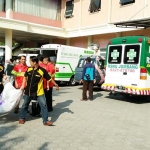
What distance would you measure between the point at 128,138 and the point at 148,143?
0.44 metres

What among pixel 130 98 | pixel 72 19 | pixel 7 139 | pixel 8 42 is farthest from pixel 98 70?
pixel 72 19

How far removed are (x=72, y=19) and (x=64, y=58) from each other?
28.1ft

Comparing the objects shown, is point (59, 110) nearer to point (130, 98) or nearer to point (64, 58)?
point (130, 98)

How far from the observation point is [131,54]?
31.1ft

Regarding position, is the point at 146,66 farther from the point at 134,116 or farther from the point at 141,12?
the point at 141,12

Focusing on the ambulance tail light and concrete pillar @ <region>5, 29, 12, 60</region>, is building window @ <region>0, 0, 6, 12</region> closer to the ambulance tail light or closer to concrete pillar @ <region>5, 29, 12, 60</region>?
concrete pillar @ <region>5, 29, 12, 60</region>

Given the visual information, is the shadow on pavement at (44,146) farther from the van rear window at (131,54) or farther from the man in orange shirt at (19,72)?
the van rear window at (131,54)

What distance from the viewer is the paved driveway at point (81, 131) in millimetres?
4641

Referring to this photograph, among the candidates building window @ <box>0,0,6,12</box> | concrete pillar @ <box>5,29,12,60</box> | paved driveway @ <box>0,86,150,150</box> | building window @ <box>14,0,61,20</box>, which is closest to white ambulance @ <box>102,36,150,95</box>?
paved driveway @ <box>0,86,150,150</box>

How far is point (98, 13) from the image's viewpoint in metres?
19.5

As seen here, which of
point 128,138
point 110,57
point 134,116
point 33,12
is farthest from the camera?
point 33,12

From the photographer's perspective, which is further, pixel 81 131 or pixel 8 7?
pixel 8 7

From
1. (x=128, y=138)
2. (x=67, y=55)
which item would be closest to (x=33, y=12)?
(x=67, y=55)

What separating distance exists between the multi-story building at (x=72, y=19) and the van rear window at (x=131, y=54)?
6163 millimetres
